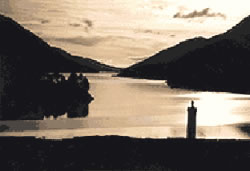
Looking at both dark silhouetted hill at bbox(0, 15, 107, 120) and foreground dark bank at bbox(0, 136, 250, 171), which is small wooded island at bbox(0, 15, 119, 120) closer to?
dark silhouetted hill at bbox(0, 15, 107, 120)

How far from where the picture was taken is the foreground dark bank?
893cm

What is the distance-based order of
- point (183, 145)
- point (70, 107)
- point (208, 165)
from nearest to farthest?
point (208, 165) → point (183, 145) → point (70, 107)

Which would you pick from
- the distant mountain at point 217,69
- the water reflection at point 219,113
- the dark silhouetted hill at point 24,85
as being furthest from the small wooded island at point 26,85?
the distant mountain at point 217,69

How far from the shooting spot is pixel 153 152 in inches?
384

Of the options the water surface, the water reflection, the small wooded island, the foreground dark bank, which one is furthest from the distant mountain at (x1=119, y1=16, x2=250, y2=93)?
the foreground dark bank

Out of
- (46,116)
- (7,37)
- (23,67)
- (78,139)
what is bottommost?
(46,116)

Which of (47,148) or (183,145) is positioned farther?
(183,145)

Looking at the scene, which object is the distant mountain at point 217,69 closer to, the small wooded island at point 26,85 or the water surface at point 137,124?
the water surface at point 137,124

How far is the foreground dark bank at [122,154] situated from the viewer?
893 cm

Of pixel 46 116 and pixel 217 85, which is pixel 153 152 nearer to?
pixel 46 116

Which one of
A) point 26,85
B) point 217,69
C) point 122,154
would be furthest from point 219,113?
point 217,69

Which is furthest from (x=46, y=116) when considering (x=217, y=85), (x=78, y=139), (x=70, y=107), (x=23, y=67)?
(x=217, y=85)

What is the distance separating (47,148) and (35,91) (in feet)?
87.6

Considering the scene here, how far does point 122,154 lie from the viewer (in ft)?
31.2
